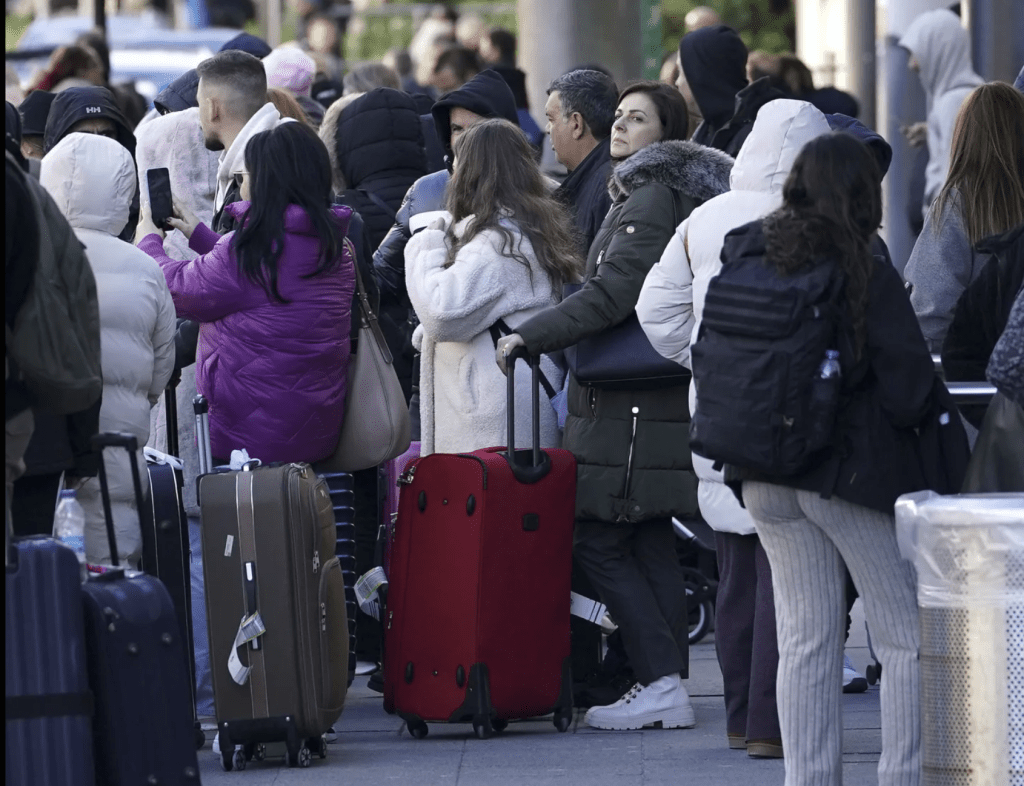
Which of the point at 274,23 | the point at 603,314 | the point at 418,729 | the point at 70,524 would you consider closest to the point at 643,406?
the point at 603,314

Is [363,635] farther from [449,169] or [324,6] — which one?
[324,6]

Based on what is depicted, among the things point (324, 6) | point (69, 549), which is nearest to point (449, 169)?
point (69, 549)

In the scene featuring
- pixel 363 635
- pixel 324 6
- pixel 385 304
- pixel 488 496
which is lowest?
pixel 363 635

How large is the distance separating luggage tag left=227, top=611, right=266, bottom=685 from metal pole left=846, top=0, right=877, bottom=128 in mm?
11693

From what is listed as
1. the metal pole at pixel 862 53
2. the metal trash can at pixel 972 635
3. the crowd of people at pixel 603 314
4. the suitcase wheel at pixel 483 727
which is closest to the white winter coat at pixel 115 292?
the crowd of people at pixel 603 314

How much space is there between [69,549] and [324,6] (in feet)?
124

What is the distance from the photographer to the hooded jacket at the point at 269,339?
6.39 m

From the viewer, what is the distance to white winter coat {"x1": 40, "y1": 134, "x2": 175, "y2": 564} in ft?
19.5

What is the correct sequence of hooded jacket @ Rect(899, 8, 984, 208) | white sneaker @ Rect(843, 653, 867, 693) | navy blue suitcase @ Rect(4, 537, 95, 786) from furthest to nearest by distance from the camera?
1. hooded jacket @ Rect(899, 8, 984, 208)
2. white sneaker @ Rect(843, 653, 867, 693)
3. navy blue suitcase @ Rect(4, 537, 95, 786)

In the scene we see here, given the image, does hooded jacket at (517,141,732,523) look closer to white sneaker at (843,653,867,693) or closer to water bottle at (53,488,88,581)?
white sneaker at (843,653,867,693)

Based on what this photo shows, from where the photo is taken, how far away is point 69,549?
4.46 m

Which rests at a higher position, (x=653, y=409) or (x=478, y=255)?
(x=478, y=255)

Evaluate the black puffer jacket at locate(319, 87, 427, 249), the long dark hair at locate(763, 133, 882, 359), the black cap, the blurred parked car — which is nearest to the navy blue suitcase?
the long dark hair at locate(763, 133, 882, 359)

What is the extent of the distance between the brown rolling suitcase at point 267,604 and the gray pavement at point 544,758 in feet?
0.52
